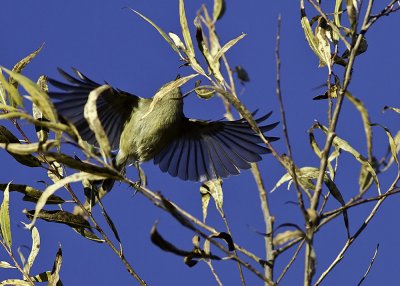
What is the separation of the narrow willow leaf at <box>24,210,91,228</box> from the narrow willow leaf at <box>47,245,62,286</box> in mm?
95

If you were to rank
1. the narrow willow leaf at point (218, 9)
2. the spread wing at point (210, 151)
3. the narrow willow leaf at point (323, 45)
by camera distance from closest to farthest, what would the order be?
the narrow willow leaf at point (218, 9)
the narrow willow leaf at point (323, 45)
the spread wing at point (210, 151)

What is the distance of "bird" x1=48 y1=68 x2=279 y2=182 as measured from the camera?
265 cm

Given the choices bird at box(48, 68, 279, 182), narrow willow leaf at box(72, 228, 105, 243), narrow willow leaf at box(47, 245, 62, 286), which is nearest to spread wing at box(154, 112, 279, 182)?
bird at box(48, 68, 279, 182)

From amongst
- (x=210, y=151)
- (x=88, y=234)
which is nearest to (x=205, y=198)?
(x=88, y=234)

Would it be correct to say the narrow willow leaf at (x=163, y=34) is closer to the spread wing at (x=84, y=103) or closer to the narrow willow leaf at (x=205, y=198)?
the narrow willow leaf at (x=205, y=198)

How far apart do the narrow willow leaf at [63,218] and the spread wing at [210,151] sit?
126 cm

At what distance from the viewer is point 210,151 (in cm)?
323

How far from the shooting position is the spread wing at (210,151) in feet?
9.81

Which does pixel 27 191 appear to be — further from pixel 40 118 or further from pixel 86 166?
pixel 86 166

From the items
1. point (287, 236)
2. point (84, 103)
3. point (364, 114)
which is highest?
point (84, 103)

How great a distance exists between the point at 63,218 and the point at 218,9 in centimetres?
68

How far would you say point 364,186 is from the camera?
1.18 m

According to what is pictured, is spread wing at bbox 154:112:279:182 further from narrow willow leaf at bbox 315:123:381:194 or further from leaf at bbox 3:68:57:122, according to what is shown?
leaf at bbox 3:68:57:122

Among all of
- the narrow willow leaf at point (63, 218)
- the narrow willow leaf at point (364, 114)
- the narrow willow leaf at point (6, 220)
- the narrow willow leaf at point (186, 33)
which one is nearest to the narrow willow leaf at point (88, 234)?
A: the narrow willow leaf at point (63, 218)
